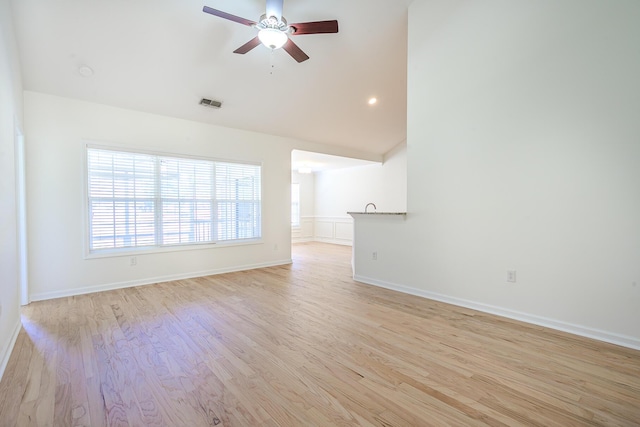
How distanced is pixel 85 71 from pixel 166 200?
190 cm

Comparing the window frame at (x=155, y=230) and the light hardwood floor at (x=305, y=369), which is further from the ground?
the window frame at (x=155, y=230)

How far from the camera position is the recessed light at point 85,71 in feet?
11.0

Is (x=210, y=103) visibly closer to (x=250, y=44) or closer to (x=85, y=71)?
(x=85, y=71)

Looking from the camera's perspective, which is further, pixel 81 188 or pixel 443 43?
pixel 81 188

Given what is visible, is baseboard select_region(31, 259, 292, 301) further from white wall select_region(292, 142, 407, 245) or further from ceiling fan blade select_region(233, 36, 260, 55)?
white wall select_region(292, 142, 407, 245)

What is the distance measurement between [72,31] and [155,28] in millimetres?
789

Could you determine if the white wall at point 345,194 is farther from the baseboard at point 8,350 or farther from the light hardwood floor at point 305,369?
the baseboard at point 8,350

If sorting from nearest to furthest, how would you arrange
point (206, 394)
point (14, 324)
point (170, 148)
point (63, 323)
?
point (206, 394)
point (14, 324)
point (63, 323)
point (170, 148)

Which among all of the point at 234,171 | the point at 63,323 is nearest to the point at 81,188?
the point at 63,323

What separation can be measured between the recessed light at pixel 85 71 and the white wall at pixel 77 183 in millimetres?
549

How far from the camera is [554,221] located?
273cm

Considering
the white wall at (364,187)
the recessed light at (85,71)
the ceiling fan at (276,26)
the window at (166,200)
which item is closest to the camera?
the ceiling fan at (276,26)

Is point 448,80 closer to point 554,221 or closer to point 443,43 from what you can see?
point 443,43

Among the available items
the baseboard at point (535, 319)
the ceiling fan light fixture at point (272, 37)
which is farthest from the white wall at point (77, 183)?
the baseboard at point (535, 319)
